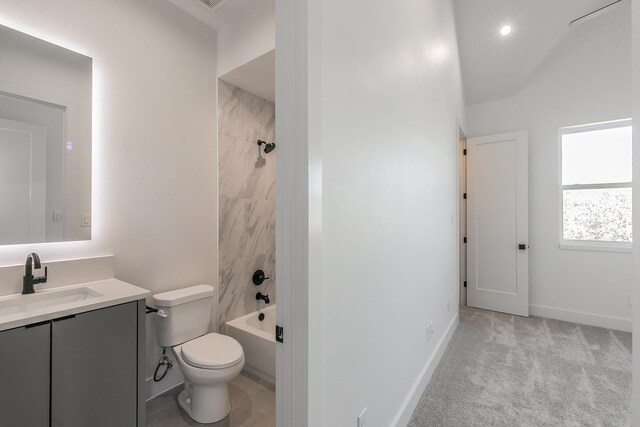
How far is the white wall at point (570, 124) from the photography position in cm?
311

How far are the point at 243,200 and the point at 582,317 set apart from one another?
4.12 meters

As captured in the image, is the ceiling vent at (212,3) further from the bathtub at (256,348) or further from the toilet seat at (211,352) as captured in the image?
the bathtub at (256,348)

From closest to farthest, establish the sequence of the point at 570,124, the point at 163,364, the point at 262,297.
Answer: the point at 163,364
the point at 262,297
the point at 570,124

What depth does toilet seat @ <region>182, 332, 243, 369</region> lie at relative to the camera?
5.50 feet

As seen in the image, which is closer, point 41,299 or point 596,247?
point 41,299

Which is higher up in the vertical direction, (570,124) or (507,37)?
(507,37)

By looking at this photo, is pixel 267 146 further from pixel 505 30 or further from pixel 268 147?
pixel 505 30

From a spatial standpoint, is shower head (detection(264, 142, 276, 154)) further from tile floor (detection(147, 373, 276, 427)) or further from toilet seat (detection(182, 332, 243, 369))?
tile floor (detection(147, 373, 276, 427))

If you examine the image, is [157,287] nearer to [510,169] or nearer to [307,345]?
[307,345]

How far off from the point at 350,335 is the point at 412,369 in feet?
3.18

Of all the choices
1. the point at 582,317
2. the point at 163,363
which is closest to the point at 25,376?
the point at 163,363

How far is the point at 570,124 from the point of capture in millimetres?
Answer: 3367

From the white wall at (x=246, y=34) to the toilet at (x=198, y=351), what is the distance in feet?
5.99

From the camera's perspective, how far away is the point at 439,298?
8.07ft
